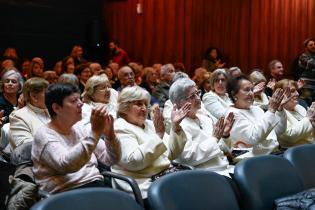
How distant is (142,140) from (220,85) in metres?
2.59

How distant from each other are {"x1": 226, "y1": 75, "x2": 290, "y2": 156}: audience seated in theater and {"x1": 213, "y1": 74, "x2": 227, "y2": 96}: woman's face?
113 cm

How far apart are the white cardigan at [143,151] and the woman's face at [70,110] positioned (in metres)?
0.34

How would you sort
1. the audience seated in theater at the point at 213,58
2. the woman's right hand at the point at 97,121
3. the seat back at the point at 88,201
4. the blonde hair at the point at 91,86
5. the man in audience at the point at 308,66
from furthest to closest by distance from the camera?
the audience seated in theater at the point at 213,58, the man in audience at the point at 308,66, the blonde hair at the point at 91,86, the woman's right hand at the point at 97,121, the seat back at the point at 88,201

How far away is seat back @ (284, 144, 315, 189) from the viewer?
9.14 ft

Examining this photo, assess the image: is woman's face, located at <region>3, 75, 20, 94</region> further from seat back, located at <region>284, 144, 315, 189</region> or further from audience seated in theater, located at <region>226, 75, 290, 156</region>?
seat back, located at <region>284, 144, 315, 189</region>

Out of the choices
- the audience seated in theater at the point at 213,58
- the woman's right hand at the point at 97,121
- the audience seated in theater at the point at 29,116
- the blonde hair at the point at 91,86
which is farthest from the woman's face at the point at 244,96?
the audience seated in theater at the point at 213,58

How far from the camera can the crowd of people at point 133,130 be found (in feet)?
9.12

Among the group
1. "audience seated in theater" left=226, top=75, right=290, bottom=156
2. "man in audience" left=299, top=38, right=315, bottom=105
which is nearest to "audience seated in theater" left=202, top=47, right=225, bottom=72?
"man in audience" left=299, top=38, right=315, bottom=105

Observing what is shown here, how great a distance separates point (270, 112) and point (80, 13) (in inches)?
292

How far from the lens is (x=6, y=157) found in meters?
3.65

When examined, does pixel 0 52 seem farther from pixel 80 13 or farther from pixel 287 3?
pixel 287 3

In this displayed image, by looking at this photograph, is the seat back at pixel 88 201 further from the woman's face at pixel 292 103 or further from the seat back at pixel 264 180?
the woman's face at pixel 292 103

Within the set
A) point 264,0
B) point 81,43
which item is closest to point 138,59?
point 81,43

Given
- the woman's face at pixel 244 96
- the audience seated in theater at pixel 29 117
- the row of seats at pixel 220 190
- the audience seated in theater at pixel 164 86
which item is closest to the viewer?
the row of seats at pixel 220 190
